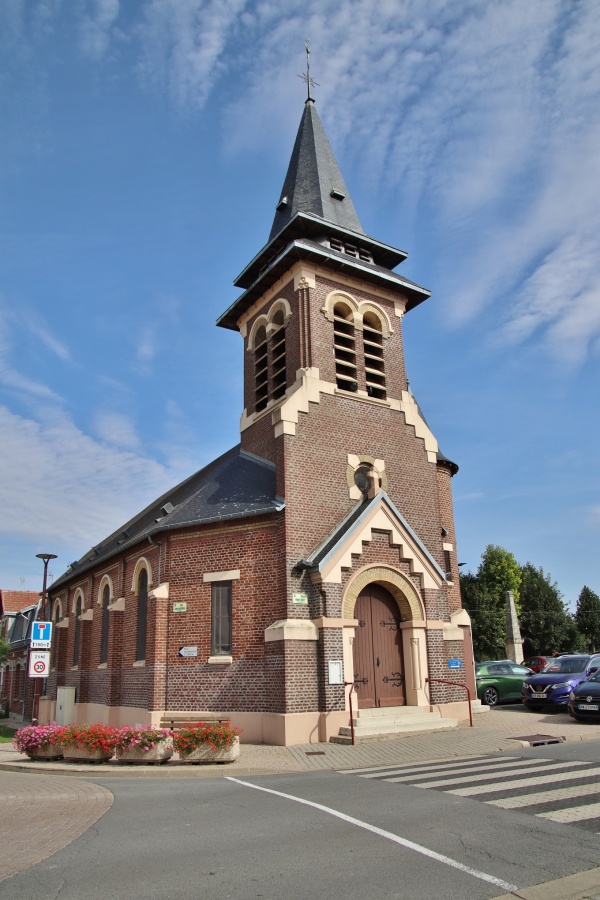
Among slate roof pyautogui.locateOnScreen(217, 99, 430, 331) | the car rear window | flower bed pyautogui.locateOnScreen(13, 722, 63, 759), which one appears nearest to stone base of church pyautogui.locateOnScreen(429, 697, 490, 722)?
the car rear window

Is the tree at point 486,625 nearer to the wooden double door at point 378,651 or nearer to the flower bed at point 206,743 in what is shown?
the wooden double door at point 378,651

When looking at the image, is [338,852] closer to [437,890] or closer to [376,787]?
[437,890]

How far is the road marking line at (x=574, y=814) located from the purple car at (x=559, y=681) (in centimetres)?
1255

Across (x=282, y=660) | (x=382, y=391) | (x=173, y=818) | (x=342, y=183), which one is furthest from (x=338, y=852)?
(x=342, y=183)

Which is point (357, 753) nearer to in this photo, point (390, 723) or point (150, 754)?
point (390, 723)

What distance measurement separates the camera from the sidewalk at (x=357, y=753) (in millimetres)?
11906

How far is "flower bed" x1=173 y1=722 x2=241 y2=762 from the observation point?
1225 centimetres

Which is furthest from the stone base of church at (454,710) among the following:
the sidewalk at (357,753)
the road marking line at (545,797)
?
the road marking line at (545,797)

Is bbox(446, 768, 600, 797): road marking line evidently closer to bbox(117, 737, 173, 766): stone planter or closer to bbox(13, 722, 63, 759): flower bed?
bbox(117, 737, 173, 766): stone planter

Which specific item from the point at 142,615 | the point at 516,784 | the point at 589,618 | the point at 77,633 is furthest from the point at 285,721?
the point at 589,618

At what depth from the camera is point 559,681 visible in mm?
19172

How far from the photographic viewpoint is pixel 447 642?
721 inches

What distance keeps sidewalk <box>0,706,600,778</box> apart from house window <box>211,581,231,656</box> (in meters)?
2.45

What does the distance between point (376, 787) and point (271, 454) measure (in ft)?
36.9
